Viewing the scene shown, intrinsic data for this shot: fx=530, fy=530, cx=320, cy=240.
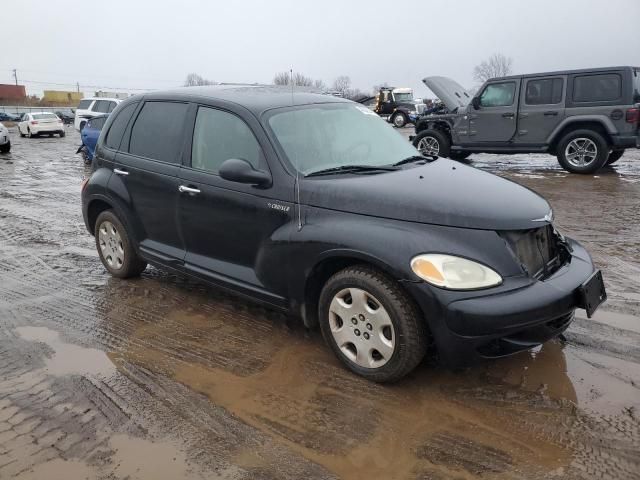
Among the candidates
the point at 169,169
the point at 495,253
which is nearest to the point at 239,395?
the point at 495,253

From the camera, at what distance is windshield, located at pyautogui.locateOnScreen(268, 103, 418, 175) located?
12.2 feet

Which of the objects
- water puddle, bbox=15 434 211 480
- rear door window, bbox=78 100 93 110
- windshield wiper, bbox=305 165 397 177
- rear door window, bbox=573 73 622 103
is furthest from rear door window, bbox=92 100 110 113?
water puddle, bbox=15 434 211 480

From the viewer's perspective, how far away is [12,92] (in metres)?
77.6

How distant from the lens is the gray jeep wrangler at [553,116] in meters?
10.3

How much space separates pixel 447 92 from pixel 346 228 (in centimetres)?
1055

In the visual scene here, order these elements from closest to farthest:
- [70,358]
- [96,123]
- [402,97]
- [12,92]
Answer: [70,358] < [96,123] < [402,97] < [12,92]

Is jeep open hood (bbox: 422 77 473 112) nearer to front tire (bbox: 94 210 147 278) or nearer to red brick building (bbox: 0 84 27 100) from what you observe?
front tire (bbox: 94 210 147 278)

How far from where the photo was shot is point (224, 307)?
177 inches

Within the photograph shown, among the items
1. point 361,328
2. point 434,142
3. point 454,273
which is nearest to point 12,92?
point 434,142

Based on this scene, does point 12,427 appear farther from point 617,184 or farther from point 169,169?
point 617,184

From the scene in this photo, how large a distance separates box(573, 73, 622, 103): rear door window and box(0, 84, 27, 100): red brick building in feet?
267

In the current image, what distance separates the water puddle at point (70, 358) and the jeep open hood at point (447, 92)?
10342 mm

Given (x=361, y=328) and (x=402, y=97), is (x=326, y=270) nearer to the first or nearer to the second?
(x=361, y=328)

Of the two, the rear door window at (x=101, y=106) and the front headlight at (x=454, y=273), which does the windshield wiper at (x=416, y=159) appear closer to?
the front headlight at (x=454, y=273)
